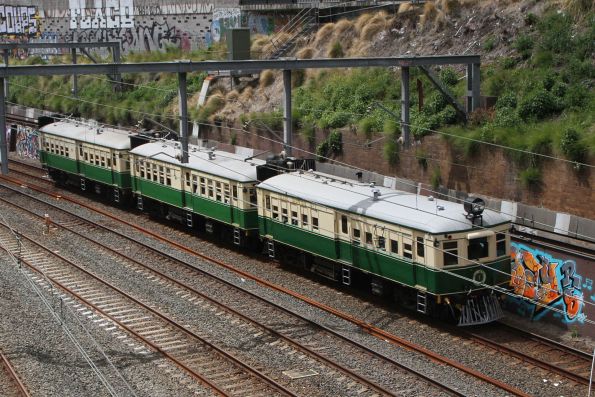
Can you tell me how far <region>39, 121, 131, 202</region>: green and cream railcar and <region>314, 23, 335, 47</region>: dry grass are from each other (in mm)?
12578

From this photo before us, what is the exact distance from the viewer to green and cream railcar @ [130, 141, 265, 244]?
28109 millimetres

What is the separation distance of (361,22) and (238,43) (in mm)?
6343

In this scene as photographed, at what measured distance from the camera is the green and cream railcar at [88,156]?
36.1 m

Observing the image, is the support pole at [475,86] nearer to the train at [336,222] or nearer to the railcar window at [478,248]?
the train at [336,222]

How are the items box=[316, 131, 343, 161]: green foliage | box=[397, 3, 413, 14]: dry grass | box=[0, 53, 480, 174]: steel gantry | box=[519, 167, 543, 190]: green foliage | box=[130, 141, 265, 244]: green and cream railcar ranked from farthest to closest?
box=[397, 3, 413, 14]: dry grass, box=[316, 131, 343, 161]: green foliage, box=[130, 141, 265, 244]: green and cream railcar, box=[519, 167, 543, 190]: green foliage, box=[0, 53, 480, 174]: steel gantry

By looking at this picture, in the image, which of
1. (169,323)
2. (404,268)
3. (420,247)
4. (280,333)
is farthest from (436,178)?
(169,323)

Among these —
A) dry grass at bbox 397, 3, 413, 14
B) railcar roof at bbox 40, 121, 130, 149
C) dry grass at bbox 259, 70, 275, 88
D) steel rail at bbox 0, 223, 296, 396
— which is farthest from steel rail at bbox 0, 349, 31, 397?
dry grass at bbox 259, 70, 275, 88

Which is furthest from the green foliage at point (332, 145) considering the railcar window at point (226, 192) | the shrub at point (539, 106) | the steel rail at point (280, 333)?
the steel rail at point (280, 333)

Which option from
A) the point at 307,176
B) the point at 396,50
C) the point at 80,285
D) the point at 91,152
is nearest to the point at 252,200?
the point at 307,176

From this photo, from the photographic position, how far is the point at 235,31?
4641 centimetres

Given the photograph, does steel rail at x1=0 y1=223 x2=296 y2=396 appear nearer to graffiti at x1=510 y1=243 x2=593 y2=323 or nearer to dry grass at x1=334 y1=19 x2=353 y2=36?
graffiti at x1=510 y1=243 x2=593 y2=323

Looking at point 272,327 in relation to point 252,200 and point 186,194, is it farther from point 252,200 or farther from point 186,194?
point 186,194

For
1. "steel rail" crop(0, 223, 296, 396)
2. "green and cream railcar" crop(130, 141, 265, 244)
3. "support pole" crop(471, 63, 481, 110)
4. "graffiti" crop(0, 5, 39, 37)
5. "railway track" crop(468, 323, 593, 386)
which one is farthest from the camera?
"graffiti" crop(0, 5, 39, 37)

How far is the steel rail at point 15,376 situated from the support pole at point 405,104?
15176 mm
